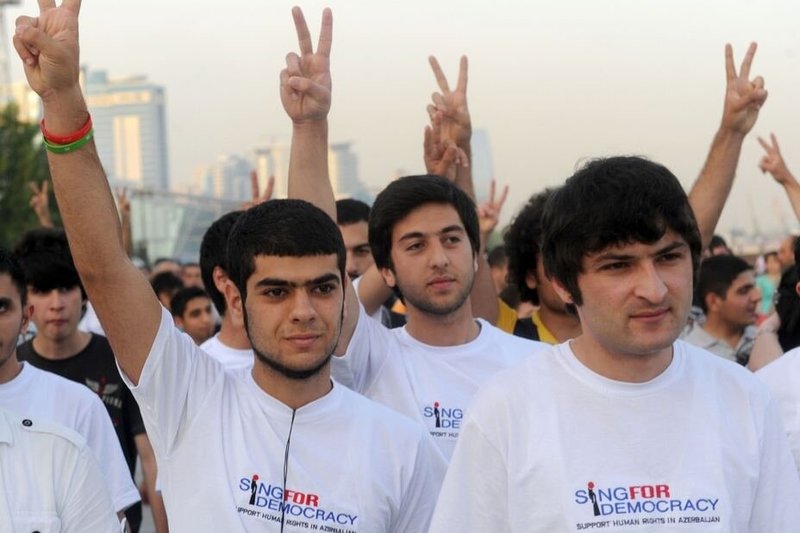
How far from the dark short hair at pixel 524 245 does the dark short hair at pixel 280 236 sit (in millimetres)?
2646

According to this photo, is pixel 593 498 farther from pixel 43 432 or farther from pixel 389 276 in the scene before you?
pixel 389 276

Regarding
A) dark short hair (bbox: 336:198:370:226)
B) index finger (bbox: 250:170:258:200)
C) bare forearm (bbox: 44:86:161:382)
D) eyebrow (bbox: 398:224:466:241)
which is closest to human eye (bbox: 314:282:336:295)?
bare forearm (bbox: 44:86:161:382)

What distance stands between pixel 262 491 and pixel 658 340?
1.20 metres

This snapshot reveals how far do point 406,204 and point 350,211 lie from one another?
86.7 inches

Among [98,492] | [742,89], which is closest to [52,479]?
[98,492]

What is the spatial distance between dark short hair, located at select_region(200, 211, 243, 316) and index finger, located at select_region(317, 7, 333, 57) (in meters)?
1.24

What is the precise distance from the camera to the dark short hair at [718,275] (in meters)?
8.54

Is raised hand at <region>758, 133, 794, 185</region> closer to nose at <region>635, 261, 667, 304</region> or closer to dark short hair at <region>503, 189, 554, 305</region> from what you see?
→ dark short hair at <region>503, 189, 554, 305</region>

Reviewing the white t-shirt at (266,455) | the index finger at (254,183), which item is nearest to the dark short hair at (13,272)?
the white t-shirt at (266,455)

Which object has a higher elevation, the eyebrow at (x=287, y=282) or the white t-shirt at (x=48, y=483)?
the eyebrow at (x=287, y=282)

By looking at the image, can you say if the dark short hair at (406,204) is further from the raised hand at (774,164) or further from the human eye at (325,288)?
the raised hand at (774,164)

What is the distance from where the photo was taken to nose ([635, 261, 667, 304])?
10.2ft

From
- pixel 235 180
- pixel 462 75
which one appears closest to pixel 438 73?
pixel 462 75

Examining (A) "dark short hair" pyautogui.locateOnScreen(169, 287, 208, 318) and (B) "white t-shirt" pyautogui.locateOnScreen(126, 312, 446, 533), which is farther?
(A) "dark short hair" pyautogui.locateOnScreen(169, 287, 208, 318)
